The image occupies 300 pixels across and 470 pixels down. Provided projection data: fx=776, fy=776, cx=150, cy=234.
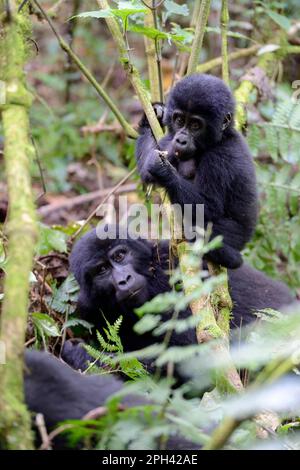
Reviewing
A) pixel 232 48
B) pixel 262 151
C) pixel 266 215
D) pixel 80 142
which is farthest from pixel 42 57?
pixel 266 215

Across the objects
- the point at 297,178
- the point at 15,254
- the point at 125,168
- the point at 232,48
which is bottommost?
the point at 125,168

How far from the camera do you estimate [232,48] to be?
9.09 metres

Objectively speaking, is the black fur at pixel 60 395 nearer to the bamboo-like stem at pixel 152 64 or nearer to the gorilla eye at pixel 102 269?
the gorilla eye at pixel 102 269

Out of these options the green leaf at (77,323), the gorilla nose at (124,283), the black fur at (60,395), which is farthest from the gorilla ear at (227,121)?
the black fur at (60,395)

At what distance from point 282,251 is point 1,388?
5.20 meters

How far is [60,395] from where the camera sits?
2770 millimetres

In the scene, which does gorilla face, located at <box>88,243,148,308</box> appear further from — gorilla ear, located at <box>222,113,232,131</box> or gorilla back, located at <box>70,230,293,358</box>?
gorilla ear, located at <box>222,113,232,131</box>

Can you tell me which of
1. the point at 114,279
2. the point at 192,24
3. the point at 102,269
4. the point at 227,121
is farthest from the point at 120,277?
the point at 192,24

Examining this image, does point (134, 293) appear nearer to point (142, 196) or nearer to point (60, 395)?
point (142, 196)

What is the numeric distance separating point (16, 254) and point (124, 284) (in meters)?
3.04

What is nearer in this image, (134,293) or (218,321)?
(218,321)

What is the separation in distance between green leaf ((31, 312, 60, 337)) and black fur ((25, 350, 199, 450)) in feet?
6.80

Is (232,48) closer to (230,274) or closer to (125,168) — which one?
(125,168)

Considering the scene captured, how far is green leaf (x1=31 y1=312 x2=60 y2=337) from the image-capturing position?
5.01 metres
